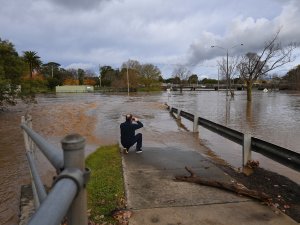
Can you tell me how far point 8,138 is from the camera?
47.0 ft

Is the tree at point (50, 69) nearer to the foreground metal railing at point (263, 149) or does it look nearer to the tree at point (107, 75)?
the tree at point (107, 75)

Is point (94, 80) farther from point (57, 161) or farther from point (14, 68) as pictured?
point (57, 161)

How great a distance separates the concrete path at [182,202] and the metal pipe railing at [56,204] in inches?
142

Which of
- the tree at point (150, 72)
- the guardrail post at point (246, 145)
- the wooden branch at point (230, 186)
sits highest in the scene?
the tree at point (150, 72)

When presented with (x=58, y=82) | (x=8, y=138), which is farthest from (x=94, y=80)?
(x=8, y=138)

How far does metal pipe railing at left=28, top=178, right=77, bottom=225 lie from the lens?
1.10 m

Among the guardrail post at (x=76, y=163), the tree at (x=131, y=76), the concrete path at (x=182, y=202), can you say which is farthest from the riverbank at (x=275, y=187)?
the tree at (x=131, y=76)

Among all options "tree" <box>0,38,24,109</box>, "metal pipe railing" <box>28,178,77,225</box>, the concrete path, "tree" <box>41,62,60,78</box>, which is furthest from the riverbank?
"tree" <box>41,62,60,78</box>

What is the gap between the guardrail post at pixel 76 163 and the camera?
1350 mm

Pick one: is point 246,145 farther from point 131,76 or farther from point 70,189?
point 131,76

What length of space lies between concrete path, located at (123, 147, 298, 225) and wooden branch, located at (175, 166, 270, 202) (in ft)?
0.35

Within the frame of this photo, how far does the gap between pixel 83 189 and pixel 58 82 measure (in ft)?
399

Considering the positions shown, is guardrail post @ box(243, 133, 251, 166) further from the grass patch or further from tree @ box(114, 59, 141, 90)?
tree @ box(114, 59, 141, 90)

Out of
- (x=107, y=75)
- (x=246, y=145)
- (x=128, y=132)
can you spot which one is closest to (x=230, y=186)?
(x=246, y=145)
